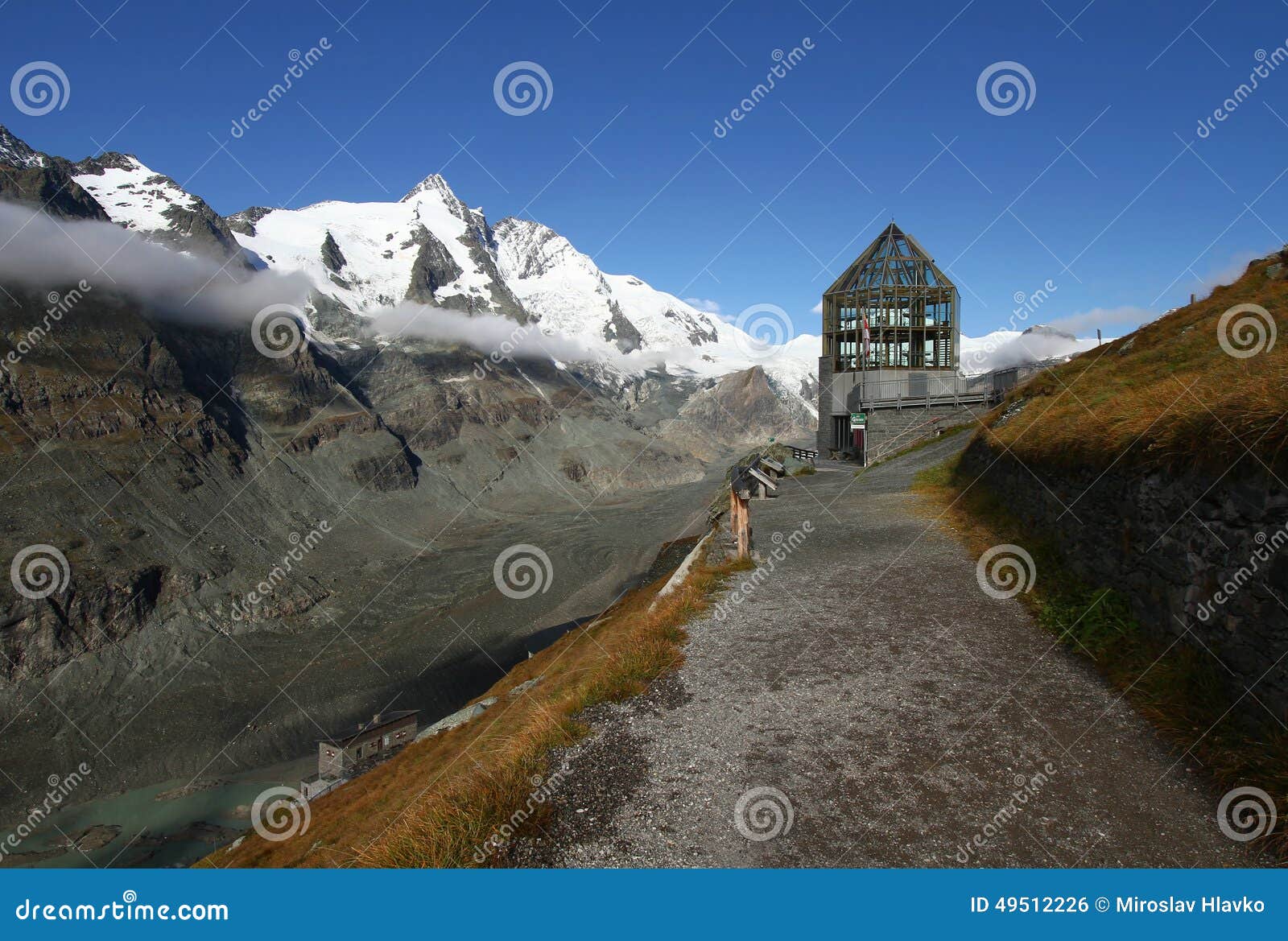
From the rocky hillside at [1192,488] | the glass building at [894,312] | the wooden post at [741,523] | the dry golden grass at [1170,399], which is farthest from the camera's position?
the glass building at [894,312]

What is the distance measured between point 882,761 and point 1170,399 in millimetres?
7363

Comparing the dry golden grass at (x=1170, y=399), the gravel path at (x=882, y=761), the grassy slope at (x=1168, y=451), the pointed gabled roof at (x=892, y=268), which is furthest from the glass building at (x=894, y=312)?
the gravel path at (x=882, y=761)

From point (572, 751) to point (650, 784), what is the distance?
125cm

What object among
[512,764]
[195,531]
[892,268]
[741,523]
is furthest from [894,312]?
[195,531]

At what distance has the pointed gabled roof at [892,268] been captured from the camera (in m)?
51.9

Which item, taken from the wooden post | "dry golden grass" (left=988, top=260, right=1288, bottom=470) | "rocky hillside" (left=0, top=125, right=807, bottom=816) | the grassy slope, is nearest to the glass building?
"dry golden grass" (left=988, top=260, right=1288, bottom=470)

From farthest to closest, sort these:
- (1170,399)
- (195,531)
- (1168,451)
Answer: (195,531) → (1170,399) → (1168,451)

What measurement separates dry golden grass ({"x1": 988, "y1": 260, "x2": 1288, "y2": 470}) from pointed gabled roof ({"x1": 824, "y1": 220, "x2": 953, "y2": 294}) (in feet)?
99.5

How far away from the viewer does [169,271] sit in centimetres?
18125

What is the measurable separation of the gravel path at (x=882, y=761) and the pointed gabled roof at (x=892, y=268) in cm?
4466

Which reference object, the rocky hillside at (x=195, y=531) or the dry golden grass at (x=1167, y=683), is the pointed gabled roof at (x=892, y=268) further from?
the rocky hillside at (x=195, y=531)

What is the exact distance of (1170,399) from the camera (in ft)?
33.3

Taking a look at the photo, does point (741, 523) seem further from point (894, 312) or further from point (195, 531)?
point (195, 531)

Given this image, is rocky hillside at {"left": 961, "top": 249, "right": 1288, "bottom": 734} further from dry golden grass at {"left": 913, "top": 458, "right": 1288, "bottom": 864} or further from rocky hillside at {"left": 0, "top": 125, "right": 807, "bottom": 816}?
rocky hillside at {"left": 0, "top": 125, "right": 807, "bottom": 816}
